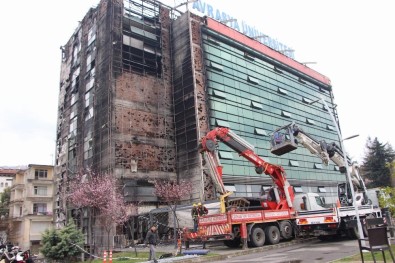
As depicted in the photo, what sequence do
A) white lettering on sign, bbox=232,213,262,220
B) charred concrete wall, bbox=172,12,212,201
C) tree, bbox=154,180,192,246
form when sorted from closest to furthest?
white lettering on sign, bbox=232,213,262,220, tree, bbox=154,180,192,246, charred concrete wall, bbox=172,12,212,201

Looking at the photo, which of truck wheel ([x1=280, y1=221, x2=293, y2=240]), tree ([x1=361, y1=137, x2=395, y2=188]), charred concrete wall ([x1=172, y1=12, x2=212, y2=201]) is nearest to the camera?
truck wheel ([x1=280, y1=221, x2=293, y2=240])

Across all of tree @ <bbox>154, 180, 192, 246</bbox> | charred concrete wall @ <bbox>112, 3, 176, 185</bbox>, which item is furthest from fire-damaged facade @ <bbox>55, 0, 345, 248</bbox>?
tree @ <bbox>154, 180, 192, 246</bbox>

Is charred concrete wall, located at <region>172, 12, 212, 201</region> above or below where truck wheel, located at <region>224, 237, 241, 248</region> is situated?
above

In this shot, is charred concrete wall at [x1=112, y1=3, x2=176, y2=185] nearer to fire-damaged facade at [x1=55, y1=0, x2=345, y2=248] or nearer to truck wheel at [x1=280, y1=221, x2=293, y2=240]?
fire-damaged facade at [x1=55, y1=0, x2=345, y2=248]

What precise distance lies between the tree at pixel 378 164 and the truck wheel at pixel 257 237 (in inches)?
1482

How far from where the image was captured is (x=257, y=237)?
19047 mm

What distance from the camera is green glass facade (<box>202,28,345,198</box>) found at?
4181 cm

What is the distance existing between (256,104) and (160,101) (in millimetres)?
13294

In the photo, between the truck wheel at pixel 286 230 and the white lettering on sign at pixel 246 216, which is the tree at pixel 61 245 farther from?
the truck wheel at pixel 286 230

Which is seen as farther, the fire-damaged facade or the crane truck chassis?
the fire-damaged facade

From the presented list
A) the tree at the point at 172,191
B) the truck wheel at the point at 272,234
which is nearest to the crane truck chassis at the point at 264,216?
the truck wheel at the point at 272,234

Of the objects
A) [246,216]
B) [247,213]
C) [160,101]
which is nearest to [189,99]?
[160,101]

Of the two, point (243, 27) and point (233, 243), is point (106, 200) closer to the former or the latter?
point (233, 243)

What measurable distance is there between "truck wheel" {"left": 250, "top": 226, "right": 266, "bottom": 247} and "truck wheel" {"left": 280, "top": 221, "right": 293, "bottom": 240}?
65.2 inches
